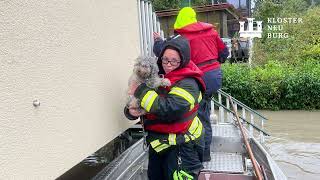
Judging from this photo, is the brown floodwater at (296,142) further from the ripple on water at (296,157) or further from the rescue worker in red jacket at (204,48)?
the rescue worker in red jacket at (204,48)

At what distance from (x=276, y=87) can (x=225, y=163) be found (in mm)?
12897

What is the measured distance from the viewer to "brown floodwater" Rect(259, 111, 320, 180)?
9836 mm

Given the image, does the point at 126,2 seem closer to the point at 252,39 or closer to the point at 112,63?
the point at 112,63

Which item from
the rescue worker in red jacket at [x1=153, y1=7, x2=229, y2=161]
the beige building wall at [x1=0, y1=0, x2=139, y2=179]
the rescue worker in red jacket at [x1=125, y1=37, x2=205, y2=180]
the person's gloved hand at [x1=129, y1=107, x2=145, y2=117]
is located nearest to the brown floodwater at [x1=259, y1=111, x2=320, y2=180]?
the rescue worker in red jacket at [x1=153, y1=7, x2=229, y2=161]

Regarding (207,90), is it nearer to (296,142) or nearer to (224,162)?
(224,162)

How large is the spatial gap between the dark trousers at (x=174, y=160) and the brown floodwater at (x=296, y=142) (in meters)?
6.37

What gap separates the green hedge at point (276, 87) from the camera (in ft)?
55.7

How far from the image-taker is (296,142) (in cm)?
1261

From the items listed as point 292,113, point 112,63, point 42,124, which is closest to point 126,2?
point 112,63

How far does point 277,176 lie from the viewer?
12.7 ft

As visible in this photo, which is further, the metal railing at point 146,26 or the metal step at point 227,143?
the metal step at point 227,143

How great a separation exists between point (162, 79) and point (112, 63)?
57 cm

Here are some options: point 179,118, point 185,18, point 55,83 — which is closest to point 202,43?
point 185,18

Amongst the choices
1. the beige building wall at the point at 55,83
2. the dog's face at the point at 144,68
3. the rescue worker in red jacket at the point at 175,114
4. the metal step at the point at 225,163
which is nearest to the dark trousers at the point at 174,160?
the rescue worker in red jacket at the point at 175,114
